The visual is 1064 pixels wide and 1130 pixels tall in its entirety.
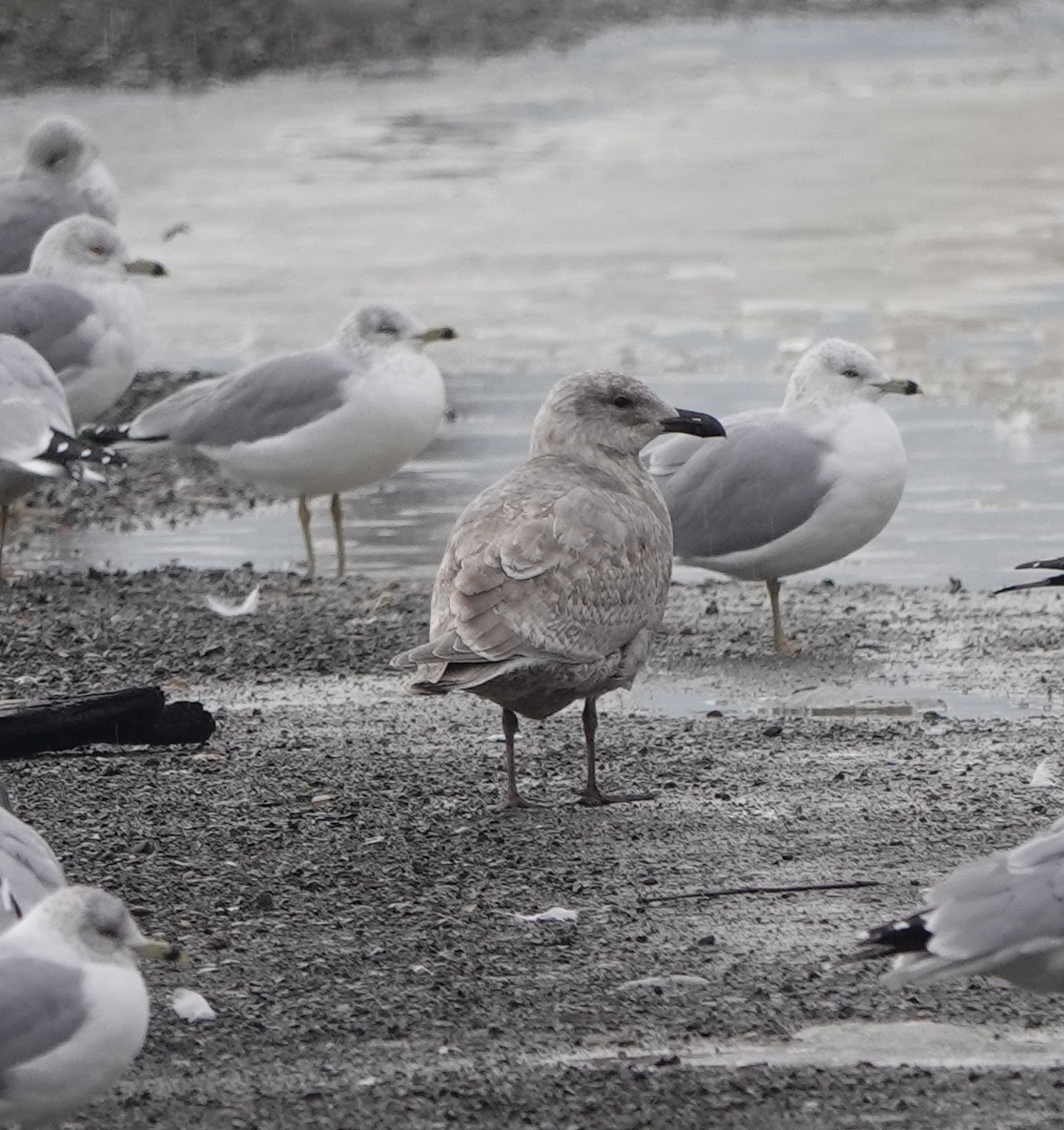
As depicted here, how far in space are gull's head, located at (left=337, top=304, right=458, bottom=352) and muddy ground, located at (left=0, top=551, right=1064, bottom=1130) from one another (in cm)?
137

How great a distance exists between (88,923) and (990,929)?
1.61 meters

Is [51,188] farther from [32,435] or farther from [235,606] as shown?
[235,606]

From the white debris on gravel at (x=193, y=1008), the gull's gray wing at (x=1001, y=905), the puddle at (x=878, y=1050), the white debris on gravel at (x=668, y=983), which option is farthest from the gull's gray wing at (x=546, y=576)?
the gull's gray wing at (x=1001, y=905)

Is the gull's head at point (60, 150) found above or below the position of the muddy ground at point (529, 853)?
above

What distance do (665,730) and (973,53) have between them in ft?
78.3

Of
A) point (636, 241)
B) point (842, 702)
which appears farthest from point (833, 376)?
point (636, 241)

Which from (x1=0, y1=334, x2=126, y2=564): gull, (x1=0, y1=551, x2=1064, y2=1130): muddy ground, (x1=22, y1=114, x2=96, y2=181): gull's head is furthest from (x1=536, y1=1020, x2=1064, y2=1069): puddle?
(x1=22, y1=114, x2=96, y2=181): gull's head

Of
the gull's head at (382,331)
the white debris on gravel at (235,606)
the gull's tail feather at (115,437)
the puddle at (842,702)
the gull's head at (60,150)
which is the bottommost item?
the white debris on gravel at (235,606)

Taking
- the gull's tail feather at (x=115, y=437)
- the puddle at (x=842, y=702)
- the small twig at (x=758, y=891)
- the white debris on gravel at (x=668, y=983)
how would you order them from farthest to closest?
the gull's tail feather at (x=115, y=437), the puddle at (x=842, y=702), the small twig at (x=758, y=891), the white debris on gravel at (x=668, y=983)

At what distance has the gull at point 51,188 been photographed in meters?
13.9

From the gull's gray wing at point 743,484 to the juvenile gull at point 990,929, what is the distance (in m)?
4.20

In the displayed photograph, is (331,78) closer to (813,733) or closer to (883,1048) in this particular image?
(813,733)

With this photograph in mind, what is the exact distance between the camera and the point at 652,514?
710cm

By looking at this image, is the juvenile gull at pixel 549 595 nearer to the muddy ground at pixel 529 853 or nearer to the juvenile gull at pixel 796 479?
the muddy ground at pixel 529 853
